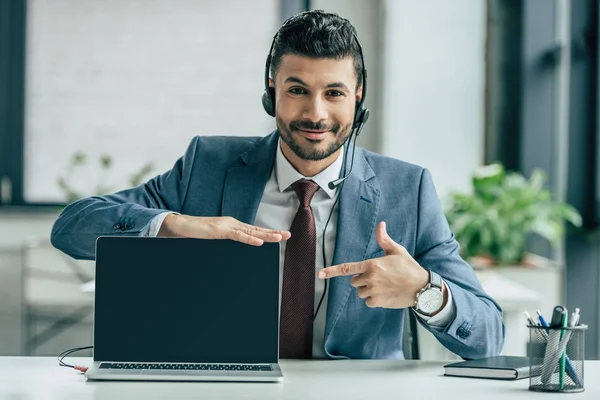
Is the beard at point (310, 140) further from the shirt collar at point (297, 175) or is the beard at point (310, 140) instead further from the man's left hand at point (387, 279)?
the man's left hand at point (387, 279)

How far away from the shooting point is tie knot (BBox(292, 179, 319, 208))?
6.19 feet

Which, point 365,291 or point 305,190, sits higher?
point 305,190

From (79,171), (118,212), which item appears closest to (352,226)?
(118,212)

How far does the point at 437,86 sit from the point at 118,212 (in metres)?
2.89

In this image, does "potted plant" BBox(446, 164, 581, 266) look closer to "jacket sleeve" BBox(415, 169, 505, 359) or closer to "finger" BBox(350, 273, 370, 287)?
"jacket sleeve" BBox(415, 169, 505, 359)

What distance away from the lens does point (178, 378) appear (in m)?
1.41

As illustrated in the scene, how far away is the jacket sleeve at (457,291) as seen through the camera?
1695 millimetres

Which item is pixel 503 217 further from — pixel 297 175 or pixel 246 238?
pixel 246 238

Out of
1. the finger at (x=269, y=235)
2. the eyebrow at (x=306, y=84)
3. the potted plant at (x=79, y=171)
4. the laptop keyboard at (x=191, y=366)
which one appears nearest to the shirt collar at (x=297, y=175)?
the eyebrow at (x=306, y=84)

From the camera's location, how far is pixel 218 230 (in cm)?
156

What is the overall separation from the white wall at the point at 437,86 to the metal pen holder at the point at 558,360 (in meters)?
2.94

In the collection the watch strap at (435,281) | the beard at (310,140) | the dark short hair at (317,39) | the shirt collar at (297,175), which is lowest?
the watch strap at (435,281)

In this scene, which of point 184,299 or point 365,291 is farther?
point 365,291

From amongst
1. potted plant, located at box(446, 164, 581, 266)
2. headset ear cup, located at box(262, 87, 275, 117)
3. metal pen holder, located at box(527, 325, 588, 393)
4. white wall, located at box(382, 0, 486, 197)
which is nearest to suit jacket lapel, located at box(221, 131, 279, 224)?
headset ear cup, located at box(262, 87, 275, 117)
